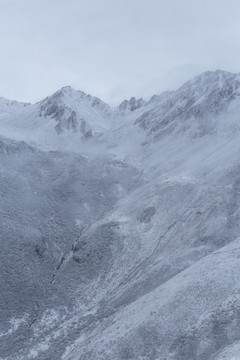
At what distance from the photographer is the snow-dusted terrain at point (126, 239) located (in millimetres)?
39406

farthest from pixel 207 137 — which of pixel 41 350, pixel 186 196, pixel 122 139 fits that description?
pixel 41 350

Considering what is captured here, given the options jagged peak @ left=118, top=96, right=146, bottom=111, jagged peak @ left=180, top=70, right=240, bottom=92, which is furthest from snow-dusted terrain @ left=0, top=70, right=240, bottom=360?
jagged peak @ left=118, top=96, right=146, bottom=111

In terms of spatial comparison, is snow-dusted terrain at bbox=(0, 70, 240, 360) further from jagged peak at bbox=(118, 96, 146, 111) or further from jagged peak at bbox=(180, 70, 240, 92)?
jagged peak at bbox=(118, 96, 146, 111)

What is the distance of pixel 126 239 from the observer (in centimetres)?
5981

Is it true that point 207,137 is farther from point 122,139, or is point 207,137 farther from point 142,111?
point 142,111

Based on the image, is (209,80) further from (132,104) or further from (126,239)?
(126,239)

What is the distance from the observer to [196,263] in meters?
48.0

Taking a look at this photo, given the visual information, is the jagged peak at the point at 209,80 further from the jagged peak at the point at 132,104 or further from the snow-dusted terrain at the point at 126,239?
the jagged peak at the point at 132,104

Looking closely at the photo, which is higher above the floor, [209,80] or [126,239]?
[209,80]

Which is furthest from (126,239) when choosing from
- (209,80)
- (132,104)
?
(132,104)

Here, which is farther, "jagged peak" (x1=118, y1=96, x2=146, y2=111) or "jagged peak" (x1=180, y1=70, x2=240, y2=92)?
"jagged peak" (x1=118, y1=96, x2=146, y2=111)

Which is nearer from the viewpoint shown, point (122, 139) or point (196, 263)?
point (196, 263)

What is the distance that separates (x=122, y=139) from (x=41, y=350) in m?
75.2

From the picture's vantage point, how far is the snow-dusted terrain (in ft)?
129
